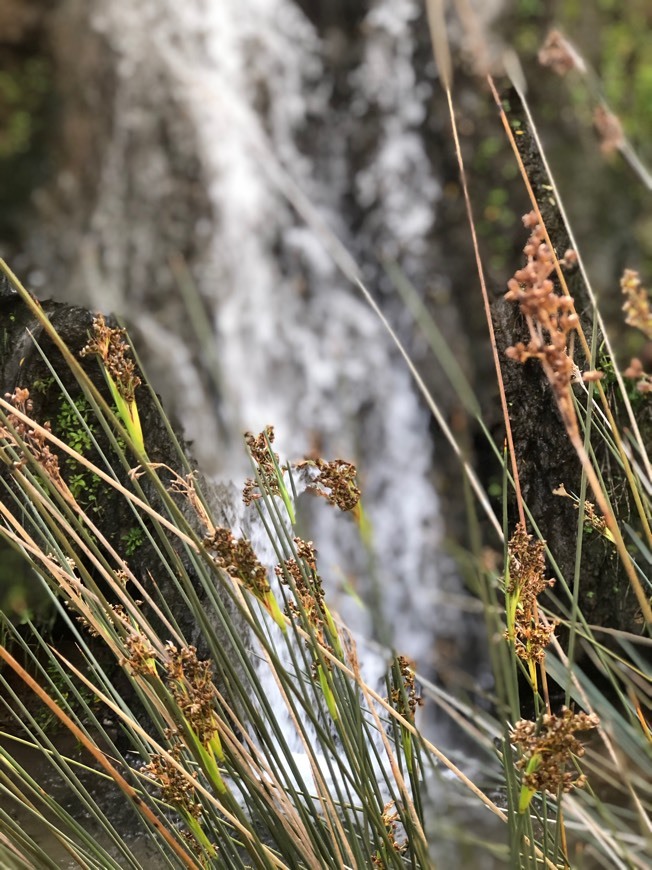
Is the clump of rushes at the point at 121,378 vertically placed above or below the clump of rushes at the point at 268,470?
below

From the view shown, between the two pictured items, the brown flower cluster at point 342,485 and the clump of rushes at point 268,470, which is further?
the clump of rushes at point 268,470

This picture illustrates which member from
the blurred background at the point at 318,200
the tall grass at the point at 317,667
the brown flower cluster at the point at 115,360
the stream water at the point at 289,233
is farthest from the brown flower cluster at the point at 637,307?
the stream water at the point at 289,233

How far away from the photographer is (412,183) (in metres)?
3.02

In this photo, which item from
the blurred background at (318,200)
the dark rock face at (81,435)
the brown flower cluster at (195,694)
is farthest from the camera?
the blurred background at (318,200)

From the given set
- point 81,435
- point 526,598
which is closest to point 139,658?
point 526,598

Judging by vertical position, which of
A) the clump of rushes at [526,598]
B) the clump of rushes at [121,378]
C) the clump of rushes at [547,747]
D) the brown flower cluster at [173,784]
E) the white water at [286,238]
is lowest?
the brown flower cluster at [173,784]

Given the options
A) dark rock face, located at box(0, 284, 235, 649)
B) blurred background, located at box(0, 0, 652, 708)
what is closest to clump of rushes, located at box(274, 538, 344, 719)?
dark rock face, located at box(0, 284, 235, 649)

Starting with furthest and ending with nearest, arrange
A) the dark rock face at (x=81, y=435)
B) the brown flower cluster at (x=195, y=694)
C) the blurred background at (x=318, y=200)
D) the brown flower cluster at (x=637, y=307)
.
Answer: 1. the blurred background at (x=318, y=200)
2. the dark rock face at (x=81, y=435)
3. the brown flower cluster at (x=195, y=694)
4. the brown flower cluster at (x=637, y=307)

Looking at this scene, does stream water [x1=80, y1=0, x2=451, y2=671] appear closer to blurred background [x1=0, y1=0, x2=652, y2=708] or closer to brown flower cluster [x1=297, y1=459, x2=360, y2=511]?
blurred background [x1=0, y1=0, x2=652, y2=708]

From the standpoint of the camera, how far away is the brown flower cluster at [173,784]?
0.62 m

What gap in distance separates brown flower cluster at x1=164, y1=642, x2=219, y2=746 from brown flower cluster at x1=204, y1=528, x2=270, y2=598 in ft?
0.24

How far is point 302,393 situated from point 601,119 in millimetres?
2283

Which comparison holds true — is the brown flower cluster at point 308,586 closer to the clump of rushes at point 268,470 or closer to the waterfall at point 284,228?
the clump of rushes at point 268,470

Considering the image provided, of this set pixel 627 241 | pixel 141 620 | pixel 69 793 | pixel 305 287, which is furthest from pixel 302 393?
pixel 141 620
